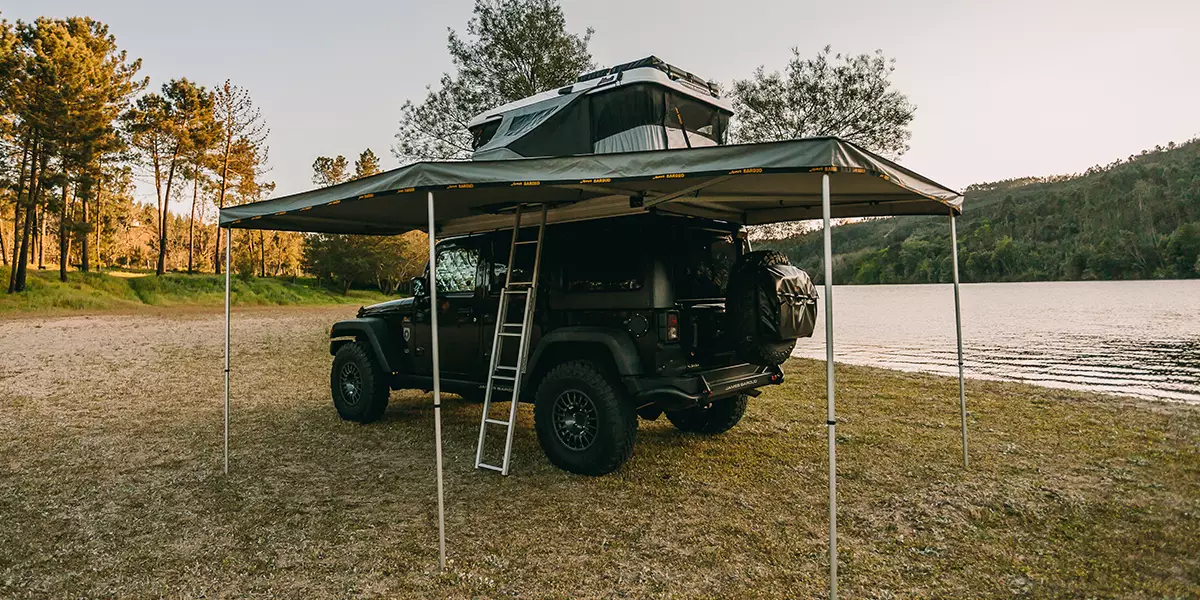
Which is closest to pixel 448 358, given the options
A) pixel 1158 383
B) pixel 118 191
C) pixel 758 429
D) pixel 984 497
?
pixel 758 429

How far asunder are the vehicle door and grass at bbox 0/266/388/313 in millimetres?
25126

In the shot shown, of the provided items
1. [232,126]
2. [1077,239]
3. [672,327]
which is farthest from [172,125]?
[1077,239]

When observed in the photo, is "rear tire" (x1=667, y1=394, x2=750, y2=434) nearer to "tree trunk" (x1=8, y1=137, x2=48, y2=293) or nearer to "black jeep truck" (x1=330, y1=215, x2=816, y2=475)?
"black jeep truck" (x1=330, y1=215, x2=816, y2=475)

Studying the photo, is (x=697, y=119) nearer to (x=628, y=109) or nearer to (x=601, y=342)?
(x=628, y=109)

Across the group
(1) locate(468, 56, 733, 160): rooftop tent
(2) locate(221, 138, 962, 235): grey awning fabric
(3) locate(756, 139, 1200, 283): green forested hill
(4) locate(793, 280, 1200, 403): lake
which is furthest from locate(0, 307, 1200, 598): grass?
(3) locate(756, 139, 1200, 283): green forested hill

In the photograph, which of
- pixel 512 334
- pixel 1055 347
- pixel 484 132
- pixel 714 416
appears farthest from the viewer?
pixel 1055 347

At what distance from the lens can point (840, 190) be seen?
14.5 feet

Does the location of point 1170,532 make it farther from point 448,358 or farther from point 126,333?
point 126,333

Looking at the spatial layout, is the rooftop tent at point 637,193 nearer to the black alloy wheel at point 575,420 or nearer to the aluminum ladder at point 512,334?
the aluminum ladder at point 512,334

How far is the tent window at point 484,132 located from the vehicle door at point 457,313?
70.7 inches

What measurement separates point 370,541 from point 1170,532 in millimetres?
4443

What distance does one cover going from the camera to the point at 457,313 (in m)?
5.86

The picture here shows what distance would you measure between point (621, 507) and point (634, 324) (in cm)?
122

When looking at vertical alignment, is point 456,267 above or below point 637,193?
below
